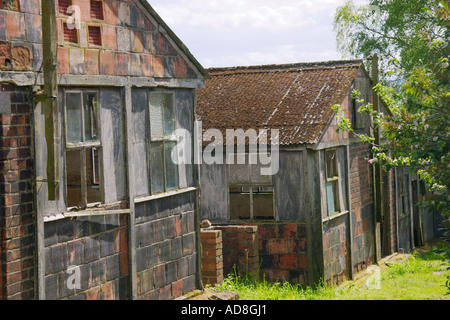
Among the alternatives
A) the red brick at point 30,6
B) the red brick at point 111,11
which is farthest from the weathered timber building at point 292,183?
the red brick at point 30,6

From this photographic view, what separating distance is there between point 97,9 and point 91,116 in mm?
1549

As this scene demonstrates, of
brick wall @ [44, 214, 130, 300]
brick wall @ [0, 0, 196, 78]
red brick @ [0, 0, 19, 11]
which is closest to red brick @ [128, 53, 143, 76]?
brick wall @ [0, 0, 196, 78]

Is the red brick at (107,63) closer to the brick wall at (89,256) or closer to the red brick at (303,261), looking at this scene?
the brick wall at (89,256)

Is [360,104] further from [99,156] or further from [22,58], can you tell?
[22,58]

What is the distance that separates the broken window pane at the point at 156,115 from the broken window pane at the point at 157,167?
0.17 meters

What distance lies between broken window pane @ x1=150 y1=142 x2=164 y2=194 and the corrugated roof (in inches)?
170

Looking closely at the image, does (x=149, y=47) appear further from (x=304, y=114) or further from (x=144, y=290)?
(x=304, y=114)

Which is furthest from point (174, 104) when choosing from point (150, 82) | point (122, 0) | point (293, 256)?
point (293, 256)

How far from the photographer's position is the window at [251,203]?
48.7 ft

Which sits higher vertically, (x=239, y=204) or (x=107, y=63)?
(x=107, y=63)

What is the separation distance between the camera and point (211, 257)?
1272 cm

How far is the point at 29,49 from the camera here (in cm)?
797

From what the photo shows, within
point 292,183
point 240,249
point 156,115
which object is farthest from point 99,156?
point 292,183

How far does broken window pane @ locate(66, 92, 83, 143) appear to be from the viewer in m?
8.55
